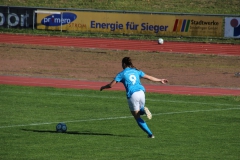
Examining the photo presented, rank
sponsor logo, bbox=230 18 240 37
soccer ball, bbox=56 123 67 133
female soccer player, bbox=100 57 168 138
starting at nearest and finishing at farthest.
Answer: female soccer player, bbox=100 57 168 138, soccer ball, bbox=56 123 67 133, sponsor logo, bbox=230 18 240 37

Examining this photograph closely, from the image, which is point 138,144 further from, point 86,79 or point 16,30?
point 16,30

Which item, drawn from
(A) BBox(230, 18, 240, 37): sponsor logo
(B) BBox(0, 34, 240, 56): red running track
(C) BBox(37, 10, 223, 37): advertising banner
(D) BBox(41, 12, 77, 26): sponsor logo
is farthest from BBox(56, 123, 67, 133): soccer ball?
(D) BBox(41, 12, 77, 26): sponsor logo

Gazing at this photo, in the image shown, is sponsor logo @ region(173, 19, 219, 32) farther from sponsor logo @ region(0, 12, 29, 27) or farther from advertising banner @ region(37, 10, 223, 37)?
sponsor logo @ region(0, 12, 29, 27)

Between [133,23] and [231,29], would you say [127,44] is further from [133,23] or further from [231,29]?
[231,29]

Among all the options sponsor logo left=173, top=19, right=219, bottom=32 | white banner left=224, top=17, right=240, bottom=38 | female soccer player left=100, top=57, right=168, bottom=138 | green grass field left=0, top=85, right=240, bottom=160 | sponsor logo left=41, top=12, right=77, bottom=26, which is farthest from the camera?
sponsor logo left=41, top=12, right=77, bottom=26

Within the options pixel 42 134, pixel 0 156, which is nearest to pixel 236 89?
pixel 42 134

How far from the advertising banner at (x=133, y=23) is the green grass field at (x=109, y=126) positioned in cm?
1950

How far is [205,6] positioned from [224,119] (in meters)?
34.6

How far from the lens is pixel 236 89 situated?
28406 millimetres

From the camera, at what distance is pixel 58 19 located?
157 feet

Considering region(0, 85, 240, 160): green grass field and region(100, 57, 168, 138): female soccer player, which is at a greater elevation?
region(100, 57, 168, 138): female soccer player

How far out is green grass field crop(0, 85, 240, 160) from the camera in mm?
14000

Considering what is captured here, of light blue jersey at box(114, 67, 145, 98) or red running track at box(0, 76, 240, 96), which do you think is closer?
light blue jersey at box(114, 67, 145, 98)

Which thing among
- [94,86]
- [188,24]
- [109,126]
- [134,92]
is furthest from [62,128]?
Answer: [188,24]
